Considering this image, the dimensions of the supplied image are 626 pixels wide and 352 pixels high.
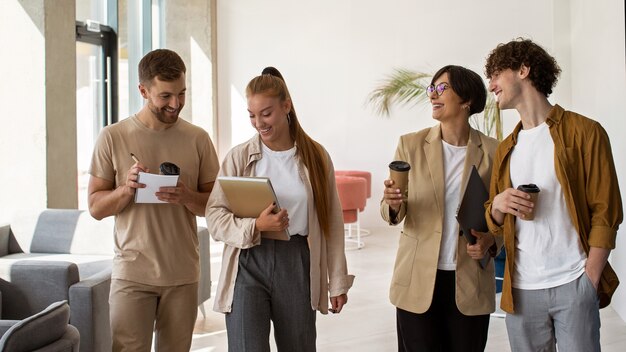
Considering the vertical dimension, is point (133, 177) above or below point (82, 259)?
above

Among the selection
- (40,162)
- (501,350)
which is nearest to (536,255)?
(501,350)

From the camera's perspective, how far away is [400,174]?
2627 millimetres

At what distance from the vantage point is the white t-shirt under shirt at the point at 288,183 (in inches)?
101

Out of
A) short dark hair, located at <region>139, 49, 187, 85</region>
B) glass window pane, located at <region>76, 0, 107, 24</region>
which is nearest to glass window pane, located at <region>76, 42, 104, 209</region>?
glass window pane, located at <region>76, 0, 107, 24</region>

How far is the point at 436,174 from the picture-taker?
2770 millimetres

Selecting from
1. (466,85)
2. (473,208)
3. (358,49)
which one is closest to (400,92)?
(358,49)

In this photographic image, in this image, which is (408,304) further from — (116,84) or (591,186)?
(116,84)

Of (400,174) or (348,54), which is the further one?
(348,54)

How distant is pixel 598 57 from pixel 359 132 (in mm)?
5213

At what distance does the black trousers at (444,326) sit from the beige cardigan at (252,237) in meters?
0.32

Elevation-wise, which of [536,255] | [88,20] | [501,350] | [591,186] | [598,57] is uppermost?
[88,20]

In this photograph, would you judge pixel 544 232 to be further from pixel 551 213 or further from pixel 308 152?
pixel 308 152

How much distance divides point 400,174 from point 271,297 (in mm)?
624

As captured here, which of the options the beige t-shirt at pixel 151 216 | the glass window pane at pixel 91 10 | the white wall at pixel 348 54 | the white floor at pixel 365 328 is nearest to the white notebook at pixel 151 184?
the beige t-shirt at pixel 151 216
